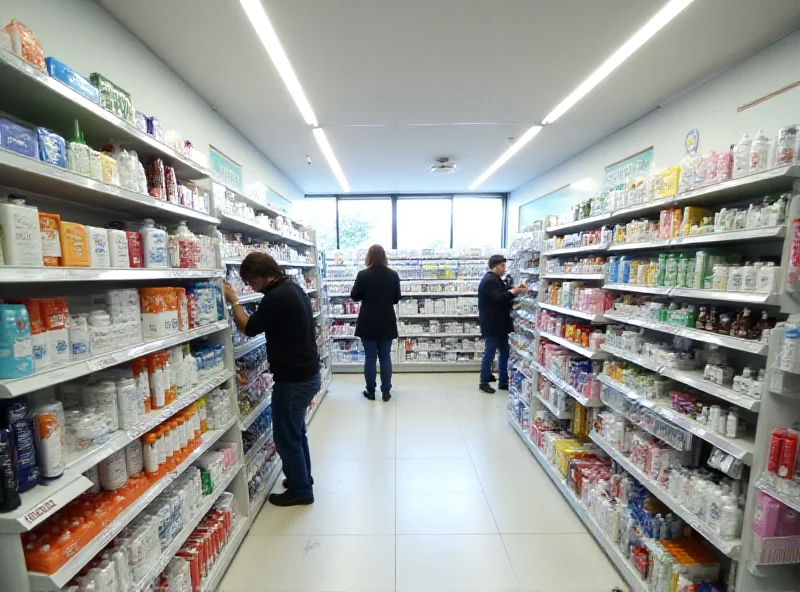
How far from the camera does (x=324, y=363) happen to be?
587 centimetres

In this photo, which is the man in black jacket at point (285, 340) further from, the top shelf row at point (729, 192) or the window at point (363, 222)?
the window at point (363, 222)

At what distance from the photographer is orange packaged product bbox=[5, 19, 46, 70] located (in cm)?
115

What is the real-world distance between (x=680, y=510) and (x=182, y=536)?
280cm

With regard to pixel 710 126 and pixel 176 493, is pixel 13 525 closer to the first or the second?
pixel 176 493

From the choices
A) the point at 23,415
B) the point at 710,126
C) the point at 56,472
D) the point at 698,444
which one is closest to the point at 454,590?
the point at 698,444

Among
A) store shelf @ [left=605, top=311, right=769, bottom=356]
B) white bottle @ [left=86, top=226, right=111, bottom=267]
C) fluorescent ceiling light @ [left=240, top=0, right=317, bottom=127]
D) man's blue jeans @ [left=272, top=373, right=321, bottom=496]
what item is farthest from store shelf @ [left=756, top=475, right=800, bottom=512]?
fluorescent ceiling light @ [left=240, top=0, right=317, bottom=127]

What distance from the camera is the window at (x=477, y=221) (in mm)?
8117

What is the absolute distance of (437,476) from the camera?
134 inches

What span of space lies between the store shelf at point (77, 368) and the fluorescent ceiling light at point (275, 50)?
2.01m

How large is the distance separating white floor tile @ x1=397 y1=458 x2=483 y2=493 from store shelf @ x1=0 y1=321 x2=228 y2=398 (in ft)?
7.92

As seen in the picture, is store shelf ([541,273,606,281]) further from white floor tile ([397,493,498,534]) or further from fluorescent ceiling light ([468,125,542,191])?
white floor tile ([397,493,498,534])

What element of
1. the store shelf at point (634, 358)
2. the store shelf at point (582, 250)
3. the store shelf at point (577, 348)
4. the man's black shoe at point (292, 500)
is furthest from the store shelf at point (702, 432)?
the man's black shoe at point (292, 500)

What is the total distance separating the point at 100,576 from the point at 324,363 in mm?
4492

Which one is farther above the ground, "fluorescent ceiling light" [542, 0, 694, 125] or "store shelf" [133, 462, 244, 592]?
"fluorescent ceiling light" [542, 0, 694, 125]
